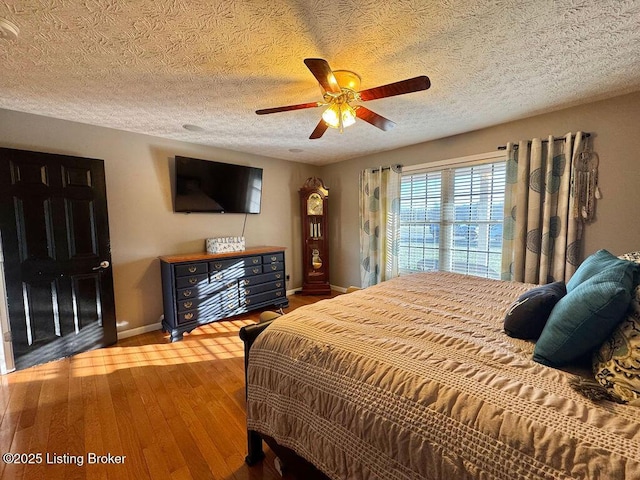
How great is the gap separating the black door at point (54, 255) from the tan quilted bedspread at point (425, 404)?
2357 millimetres

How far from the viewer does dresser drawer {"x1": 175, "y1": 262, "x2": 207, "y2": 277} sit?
287 cm

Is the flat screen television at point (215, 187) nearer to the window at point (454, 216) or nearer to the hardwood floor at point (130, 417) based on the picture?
the hardwood floor at point (130, 417)

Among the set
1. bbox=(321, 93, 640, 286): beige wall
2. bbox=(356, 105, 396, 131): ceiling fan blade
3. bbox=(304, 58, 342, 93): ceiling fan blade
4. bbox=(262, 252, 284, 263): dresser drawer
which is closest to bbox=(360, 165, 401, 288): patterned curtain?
bbox=(321, 93, 640, 286): beige wall

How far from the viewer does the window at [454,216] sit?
3016 millimetres

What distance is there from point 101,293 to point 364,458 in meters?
3.05

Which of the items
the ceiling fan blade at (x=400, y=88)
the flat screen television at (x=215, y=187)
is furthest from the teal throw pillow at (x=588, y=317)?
the flat screen television at (x=215, y=187)

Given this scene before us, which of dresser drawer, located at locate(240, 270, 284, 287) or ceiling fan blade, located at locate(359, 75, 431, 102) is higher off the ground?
ceiling fan blade, located at locate(359, 75, 431, 102)

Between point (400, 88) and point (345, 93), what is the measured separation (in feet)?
1.18

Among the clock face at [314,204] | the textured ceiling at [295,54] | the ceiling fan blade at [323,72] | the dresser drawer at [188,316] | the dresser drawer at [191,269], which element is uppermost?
the textured ceiling at [295,54]

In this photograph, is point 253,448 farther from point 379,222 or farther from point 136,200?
point 379,222

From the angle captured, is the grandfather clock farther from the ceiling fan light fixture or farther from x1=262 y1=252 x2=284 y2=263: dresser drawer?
the ceiling fan light fixture

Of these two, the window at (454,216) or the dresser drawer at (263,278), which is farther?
the dresser drawer at (263,278)

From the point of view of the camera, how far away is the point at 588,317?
892 mm

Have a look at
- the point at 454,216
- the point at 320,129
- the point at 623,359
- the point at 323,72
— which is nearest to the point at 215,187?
the point at 320,129
